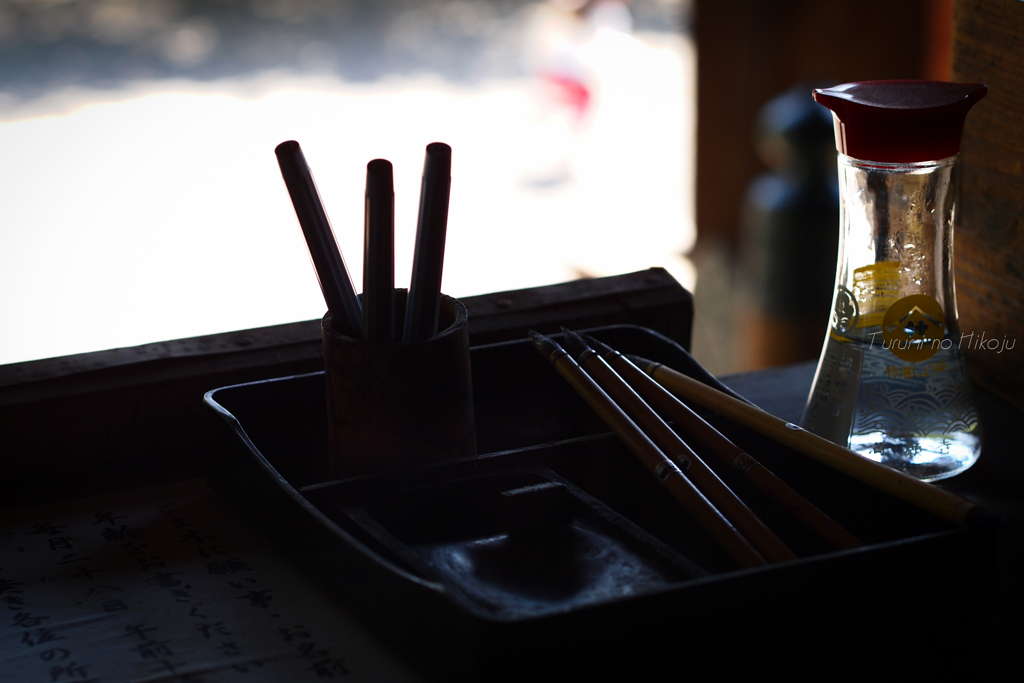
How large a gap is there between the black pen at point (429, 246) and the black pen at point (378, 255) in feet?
0.04

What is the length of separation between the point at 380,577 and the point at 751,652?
0.14 meters

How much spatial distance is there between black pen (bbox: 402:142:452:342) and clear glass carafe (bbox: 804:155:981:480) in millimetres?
214

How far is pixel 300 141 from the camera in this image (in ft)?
8.39

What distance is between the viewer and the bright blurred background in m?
2.02

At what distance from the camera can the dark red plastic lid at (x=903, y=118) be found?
1.56ft

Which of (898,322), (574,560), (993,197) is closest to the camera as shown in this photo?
(574,560)

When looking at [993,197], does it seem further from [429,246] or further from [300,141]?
[300,141]

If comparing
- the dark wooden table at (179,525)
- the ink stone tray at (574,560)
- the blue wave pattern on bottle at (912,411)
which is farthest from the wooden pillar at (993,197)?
the ink stone tray at (574,560)

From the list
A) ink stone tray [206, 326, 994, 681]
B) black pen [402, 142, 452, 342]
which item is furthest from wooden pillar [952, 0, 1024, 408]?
black pen [402, 142, 452, 342]

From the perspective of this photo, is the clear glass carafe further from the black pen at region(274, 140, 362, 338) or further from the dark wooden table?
the black pen at region(274, 140, 362, 338)

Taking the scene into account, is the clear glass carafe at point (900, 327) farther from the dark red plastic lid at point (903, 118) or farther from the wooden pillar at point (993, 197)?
the wooden pillar at point (993, 197)

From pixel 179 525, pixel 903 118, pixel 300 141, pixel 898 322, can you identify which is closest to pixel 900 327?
pixel 898 322

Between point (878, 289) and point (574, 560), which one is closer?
point (574, 560)

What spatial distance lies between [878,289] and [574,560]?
23 centimetres
